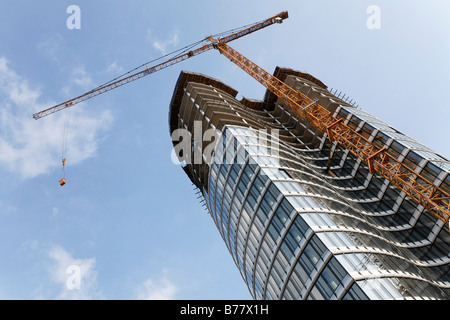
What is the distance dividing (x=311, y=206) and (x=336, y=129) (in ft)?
82.3

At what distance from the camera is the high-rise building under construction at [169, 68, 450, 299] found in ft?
116

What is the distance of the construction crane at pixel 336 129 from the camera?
46375mm

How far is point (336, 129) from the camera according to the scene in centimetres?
6128

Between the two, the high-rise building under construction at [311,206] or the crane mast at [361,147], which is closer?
the high-rise building under construction at [311,206]

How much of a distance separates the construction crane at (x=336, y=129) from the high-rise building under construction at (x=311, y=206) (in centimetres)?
383

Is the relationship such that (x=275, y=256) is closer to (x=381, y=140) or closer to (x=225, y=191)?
(x=225, y=191)

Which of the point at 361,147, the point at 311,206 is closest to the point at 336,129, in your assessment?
the point at 361,147

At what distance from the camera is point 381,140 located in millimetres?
60250

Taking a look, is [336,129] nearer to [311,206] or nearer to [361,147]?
[361,147]

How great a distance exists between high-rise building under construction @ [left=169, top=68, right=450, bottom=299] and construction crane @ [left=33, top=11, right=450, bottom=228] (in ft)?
12.6

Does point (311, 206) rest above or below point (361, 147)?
below

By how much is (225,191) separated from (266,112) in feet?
124
